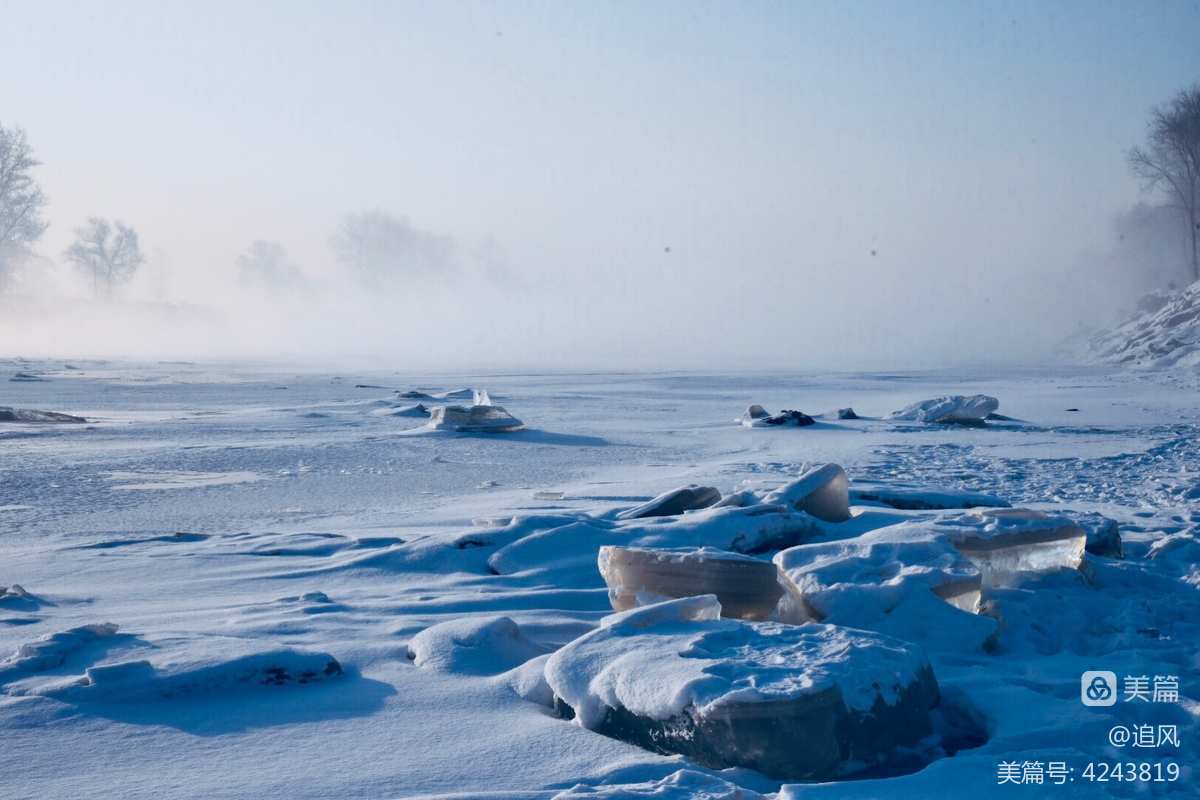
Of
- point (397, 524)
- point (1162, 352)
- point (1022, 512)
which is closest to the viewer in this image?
point (1022, 512)

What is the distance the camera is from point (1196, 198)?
36500 millimetres

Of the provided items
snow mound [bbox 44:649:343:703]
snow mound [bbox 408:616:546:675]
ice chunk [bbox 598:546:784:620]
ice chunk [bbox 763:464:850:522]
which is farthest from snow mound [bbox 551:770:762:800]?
ice chunk [bbox 763:464:850:522]

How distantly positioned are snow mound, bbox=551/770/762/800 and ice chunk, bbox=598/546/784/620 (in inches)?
35.8

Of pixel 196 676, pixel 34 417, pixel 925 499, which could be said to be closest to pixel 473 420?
pixel 34 417

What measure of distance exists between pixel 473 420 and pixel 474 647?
5720 millimetres

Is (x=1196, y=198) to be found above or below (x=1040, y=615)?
above

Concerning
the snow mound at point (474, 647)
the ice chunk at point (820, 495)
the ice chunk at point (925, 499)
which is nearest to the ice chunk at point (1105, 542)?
the ice chunk at point (925, 499)

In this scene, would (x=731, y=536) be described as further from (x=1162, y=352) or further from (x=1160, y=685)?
(x=1162, y=352)

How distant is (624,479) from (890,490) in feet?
5.63

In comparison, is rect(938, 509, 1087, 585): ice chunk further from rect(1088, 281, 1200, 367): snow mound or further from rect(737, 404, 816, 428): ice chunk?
rect(1088, 281, 1200, 367): snow mound

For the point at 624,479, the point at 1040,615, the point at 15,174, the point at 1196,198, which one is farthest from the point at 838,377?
the point at 15,174

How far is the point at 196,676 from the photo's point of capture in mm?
2189

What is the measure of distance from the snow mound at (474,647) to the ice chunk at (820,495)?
1438 mm

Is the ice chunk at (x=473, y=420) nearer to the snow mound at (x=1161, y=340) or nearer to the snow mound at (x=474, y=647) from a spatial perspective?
the snow mound at (x=474, y=647)
